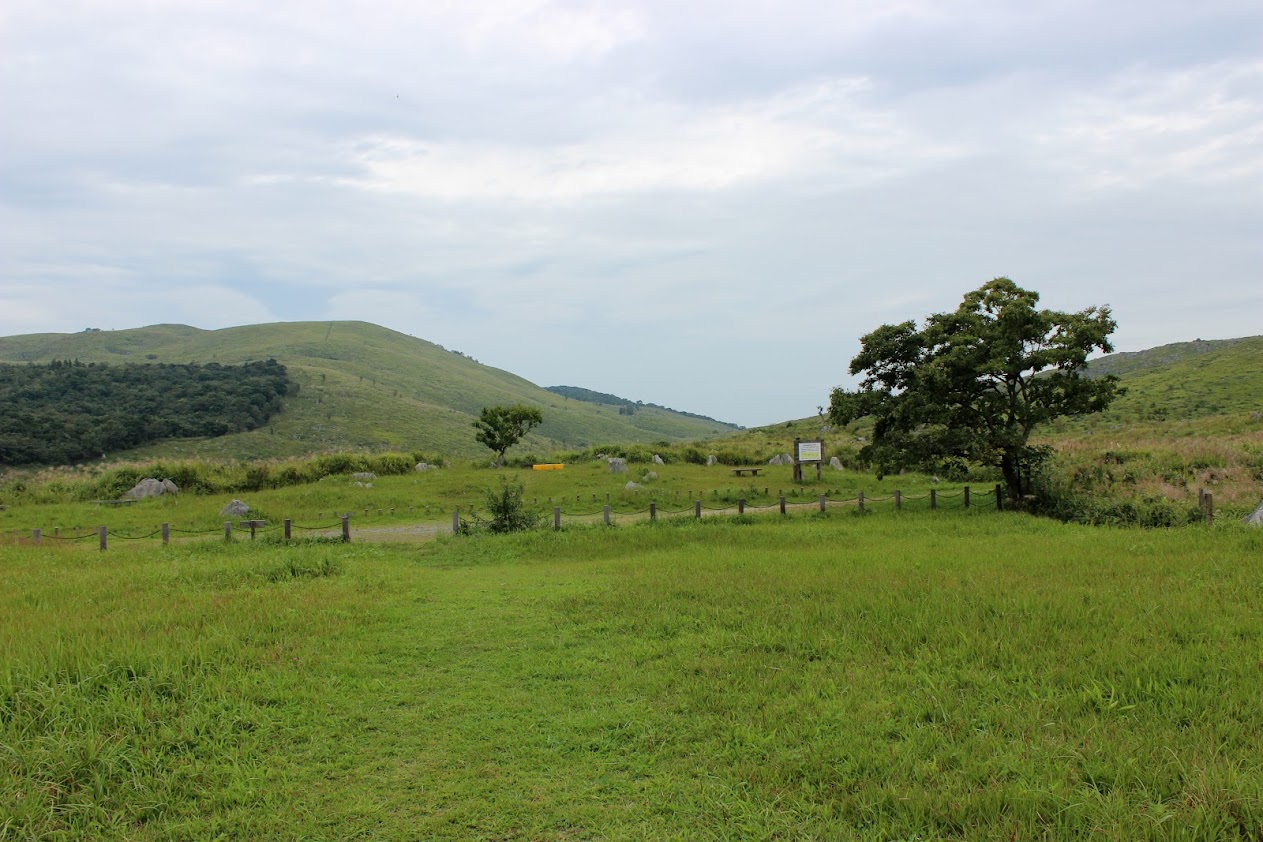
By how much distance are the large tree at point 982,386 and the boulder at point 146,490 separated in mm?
27257

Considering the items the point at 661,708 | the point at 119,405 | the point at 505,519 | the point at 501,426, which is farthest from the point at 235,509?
the point at 119,405

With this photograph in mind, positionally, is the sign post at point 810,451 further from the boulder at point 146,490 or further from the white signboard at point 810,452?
the boulder at point 146,490

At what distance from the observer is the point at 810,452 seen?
93.7ft

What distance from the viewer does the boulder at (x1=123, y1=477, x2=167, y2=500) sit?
27.8 m

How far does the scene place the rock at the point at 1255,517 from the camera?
14.5 metres

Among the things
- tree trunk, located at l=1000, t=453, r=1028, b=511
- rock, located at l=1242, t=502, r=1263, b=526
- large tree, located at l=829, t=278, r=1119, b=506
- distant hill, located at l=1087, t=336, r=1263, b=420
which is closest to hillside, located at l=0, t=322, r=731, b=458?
large tree, located at l=829, t=278, r=1119, b=506

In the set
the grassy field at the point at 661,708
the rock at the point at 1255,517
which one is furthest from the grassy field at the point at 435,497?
the grassy field at the point at 661,708

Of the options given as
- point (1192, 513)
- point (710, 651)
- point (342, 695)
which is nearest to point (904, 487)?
point (1192, 513)

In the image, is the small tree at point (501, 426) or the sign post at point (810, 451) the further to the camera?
the small tree at point (501, 426)

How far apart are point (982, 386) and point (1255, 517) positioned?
7398mm

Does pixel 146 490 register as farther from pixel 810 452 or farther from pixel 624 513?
pixel 810 452

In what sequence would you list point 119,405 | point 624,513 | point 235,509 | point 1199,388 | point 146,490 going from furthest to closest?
point 119,405, point 1199,388, point 146,490, point 624,513, point 235,509

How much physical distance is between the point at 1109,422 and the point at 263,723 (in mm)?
55851

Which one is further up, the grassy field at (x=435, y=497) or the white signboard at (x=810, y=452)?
the white signboard at (x=810, y=452)
